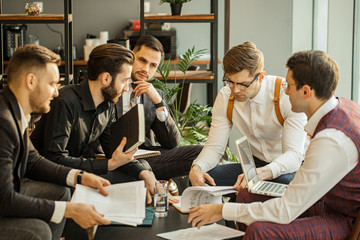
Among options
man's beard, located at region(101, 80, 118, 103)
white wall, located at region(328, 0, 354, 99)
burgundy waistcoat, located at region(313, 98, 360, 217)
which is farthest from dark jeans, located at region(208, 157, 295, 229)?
white wall, located at region(328, 0, 354, 99)

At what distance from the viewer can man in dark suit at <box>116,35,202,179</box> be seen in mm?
3545

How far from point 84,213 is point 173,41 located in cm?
610

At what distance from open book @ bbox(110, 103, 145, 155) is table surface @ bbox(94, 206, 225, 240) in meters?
0.38

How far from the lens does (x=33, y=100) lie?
2184mm

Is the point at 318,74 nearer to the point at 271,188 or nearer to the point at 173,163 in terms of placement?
the point at 271,188

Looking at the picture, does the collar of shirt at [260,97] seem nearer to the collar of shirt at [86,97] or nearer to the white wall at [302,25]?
the collar of shirt at [86,97]

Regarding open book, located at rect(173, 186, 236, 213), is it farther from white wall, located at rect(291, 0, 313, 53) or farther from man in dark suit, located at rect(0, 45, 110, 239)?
white wall, located at rect(291, 0, 313, 53)

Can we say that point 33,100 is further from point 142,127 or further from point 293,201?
point 293,201

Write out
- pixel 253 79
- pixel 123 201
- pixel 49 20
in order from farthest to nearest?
pixel 49 20
pixel 253 79
pixel 123 201

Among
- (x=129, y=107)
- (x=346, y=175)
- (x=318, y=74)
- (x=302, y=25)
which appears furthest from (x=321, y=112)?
(x=302, y=25)

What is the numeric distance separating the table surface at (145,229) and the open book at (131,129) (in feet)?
1.23

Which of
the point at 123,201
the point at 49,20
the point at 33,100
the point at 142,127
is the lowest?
the point at 123,201

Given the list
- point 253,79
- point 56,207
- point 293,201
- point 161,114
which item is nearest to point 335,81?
point 293,201

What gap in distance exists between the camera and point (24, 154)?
2156 millimetres
